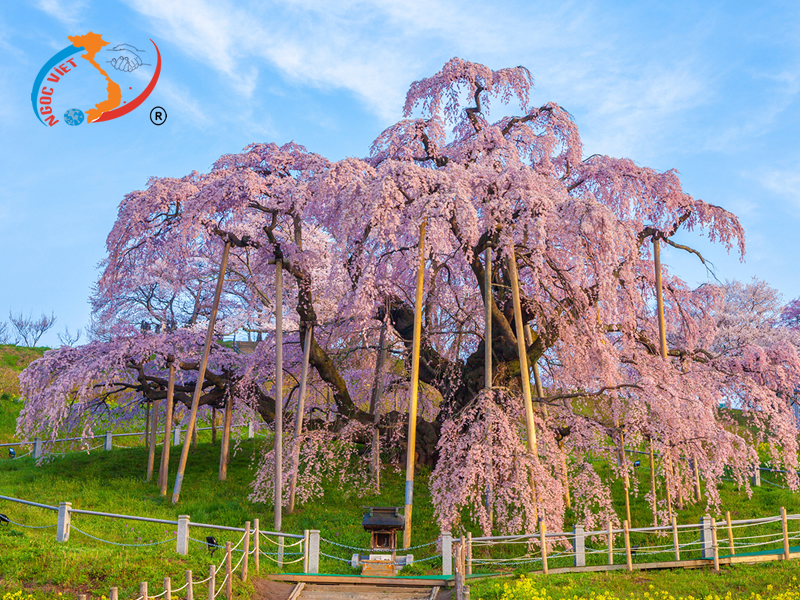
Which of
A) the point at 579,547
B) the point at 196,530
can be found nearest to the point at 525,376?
the point at 579,547

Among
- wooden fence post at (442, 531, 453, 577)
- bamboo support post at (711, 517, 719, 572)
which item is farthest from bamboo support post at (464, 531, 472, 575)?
bamboo support post at (711, 517, 719, 572)

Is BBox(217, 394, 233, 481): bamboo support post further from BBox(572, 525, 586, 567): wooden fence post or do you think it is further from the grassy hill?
BBox(572, 525, 586, 567): wooden fence post

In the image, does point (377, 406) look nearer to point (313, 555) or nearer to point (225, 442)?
point (225, 442)

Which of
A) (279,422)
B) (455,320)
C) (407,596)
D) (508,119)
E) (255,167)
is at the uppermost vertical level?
(508,119)

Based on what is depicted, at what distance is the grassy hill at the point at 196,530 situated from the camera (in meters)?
11.7

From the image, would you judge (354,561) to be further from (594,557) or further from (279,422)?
(594,557)

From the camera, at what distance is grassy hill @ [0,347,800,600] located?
11.7 m

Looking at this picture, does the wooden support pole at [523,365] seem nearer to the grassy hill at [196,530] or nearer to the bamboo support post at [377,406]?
the grassy hill at [196,530]

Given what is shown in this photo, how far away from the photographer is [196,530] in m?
16.7

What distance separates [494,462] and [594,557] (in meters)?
3.18

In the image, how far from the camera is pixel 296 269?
→ 1959 centimetres

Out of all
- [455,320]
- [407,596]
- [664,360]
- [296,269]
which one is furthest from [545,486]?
[296,269]

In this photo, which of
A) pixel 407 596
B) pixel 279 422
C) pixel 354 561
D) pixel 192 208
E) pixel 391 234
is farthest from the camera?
pixel 192 208

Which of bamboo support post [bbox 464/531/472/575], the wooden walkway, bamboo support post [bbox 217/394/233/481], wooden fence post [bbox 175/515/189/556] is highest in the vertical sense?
bamboo support post [bbox 217/394/233/481]
